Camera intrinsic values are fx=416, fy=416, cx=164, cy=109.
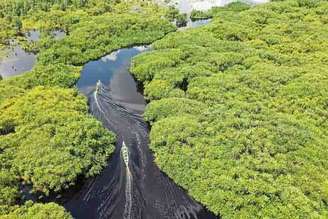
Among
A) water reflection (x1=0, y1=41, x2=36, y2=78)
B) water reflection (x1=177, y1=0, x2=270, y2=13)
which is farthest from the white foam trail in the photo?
water reflection (x1=177, y1=0, x2=270, y2=13)

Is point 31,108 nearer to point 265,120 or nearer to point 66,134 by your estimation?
point 66,134

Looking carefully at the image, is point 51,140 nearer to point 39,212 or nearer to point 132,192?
point 39,212

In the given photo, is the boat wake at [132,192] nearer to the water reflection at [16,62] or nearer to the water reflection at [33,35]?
the water reflection at [16,62]

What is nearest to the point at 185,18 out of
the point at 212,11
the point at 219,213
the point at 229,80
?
the point at 212,11

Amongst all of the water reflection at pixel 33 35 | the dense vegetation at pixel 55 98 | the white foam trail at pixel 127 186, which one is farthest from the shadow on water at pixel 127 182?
the water reflection at pixel 33 35

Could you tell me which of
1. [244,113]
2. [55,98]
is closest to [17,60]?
[55,98]
